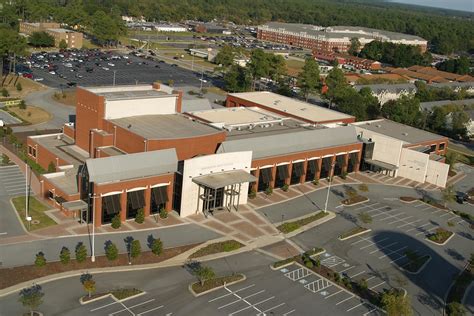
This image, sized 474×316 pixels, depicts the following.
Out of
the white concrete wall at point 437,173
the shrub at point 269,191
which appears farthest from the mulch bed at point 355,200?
the white concrete wall at point 437,173

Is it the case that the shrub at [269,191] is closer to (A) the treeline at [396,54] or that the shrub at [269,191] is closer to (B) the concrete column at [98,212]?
(B) the concrete column at [98,212]

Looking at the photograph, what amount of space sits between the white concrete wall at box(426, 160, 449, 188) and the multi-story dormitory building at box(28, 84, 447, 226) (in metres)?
0.13

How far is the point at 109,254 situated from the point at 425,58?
167m

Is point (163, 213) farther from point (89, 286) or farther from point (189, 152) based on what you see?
point (89, 286)

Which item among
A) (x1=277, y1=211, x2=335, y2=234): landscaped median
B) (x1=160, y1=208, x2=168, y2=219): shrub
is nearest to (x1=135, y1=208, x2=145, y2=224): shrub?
(x1=160, y1=208, x2=168, y2=219): shrub

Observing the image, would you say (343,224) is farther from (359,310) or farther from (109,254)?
(109,254)

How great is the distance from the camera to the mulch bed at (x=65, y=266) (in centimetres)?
3981

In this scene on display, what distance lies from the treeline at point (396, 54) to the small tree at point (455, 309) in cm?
15204

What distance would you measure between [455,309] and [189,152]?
29.5 m

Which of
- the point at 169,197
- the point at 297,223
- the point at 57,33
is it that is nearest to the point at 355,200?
the point at 297,223

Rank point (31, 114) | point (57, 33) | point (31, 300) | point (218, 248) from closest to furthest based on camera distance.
A: 1. point (31, 300)
2. point (218, 248)
3. point (31, 114)
4. point (57, 33)

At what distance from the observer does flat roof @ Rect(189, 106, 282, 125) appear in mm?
70137

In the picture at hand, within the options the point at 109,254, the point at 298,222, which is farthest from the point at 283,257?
the point at 109,254

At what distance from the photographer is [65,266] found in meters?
41.9
